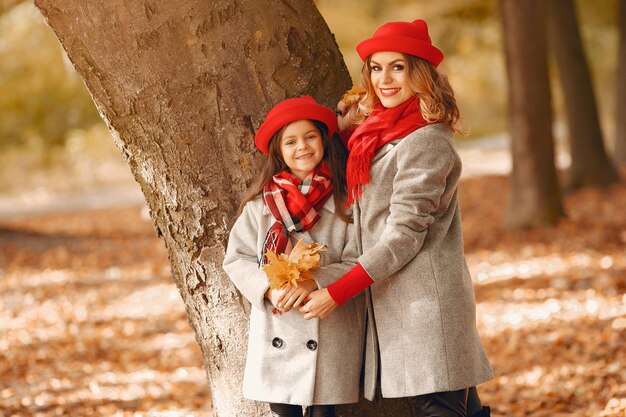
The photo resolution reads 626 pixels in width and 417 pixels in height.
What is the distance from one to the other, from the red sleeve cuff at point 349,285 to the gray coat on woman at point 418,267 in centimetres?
3

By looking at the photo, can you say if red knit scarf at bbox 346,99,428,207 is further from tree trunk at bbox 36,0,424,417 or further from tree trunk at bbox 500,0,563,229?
tree trunk at bbox 500,0,563,229

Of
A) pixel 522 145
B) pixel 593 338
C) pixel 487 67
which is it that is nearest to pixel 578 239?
pixel 522 145

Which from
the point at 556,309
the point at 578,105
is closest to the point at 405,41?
the point at 556,309

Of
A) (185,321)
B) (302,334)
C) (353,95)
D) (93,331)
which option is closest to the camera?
(302,334)

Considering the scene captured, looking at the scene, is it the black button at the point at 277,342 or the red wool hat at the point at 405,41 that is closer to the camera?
the red wool hat at the point at 405,41

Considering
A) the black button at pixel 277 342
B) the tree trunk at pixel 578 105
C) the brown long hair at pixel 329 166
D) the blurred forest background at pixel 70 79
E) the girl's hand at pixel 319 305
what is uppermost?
the blurred forest background at pixel 70 79

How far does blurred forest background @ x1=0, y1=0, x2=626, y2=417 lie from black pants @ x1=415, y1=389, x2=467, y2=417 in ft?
6.29

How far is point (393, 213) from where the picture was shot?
9.83 feet

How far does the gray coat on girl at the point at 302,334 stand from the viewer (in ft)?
10.4

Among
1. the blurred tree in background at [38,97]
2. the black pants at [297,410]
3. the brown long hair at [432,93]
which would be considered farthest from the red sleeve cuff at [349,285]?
the blurred tree in background at [38,97]

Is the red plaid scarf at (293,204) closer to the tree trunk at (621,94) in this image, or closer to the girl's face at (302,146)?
the girl's face at (302,146)

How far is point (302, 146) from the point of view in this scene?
3.13 m

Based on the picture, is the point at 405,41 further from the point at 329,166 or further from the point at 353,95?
the point at 329,166

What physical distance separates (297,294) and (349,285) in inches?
8.1
